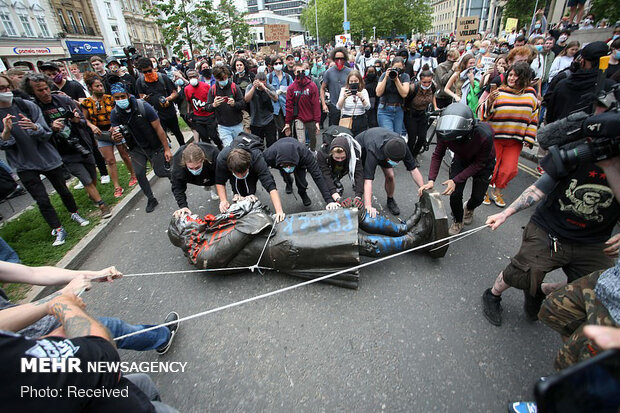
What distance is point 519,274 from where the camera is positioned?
6.88 ft

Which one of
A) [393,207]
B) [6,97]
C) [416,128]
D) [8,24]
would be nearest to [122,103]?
[6,97]

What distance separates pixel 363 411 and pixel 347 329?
618mm

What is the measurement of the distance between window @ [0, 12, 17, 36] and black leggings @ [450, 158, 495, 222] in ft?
105

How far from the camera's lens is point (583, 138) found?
1.57m

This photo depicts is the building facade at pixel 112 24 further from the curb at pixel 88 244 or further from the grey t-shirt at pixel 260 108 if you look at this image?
the curb at pixel 88 244

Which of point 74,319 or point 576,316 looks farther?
point 576,316

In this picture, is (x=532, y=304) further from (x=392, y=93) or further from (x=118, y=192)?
(x=118, y=192)

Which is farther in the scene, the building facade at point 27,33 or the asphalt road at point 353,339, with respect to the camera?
the building facade at point 27,33

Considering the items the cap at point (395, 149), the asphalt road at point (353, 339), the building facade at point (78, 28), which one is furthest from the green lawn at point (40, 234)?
the building facade at point (78, 28)

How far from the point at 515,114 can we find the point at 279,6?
125 meters

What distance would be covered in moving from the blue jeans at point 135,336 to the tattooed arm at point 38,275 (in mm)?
312

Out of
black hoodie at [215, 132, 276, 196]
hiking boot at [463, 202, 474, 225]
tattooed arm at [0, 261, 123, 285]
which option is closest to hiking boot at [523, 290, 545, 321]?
hiking boot at [463, 202, 474, 225]

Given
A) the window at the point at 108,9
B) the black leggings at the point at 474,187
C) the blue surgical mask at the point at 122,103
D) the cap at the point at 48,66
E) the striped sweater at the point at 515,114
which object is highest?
the window at the point at 108,9

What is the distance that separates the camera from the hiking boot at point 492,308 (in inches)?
90.7
